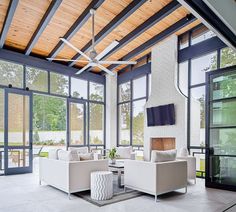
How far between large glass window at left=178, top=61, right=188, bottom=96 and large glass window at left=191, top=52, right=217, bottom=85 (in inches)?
8.7

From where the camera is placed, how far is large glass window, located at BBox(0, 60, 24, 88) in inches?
268

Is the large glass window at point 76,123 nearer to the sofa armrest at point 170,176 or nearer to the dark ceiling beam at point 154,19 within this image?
the dark ceiling beam at point 154,19

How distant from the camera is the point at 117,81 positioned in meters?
9.57

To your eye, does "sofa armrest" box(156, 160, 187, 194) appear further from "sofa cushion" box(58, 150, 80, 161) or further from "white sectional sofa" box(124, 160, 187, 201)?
"sofa cushion" box(58, 150, 80, 161)

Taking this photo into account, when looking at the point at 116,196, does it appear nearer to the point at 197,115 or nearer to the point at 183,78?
the point at 197,115

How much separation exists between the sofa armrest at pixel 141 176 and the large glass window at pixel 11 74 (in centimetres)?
456

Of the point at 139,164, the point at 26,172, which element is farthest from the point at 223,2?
the point at 26,172

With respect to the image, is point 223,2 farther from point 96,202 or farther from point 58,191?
point 58,191

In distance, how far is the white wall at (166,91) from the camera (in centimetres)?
669

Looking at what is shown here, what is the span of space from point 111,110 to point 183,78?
11.4ft

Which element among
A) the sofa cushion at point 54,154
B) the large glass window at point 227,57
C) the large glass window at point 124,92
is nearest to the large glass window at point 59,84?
the large glass window at point 124,92

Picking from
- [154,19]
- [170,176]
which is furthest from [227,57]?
[170,176]

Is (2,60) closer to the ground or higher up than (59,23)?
closer to the ground

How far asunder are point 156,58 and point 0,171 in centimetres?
599
